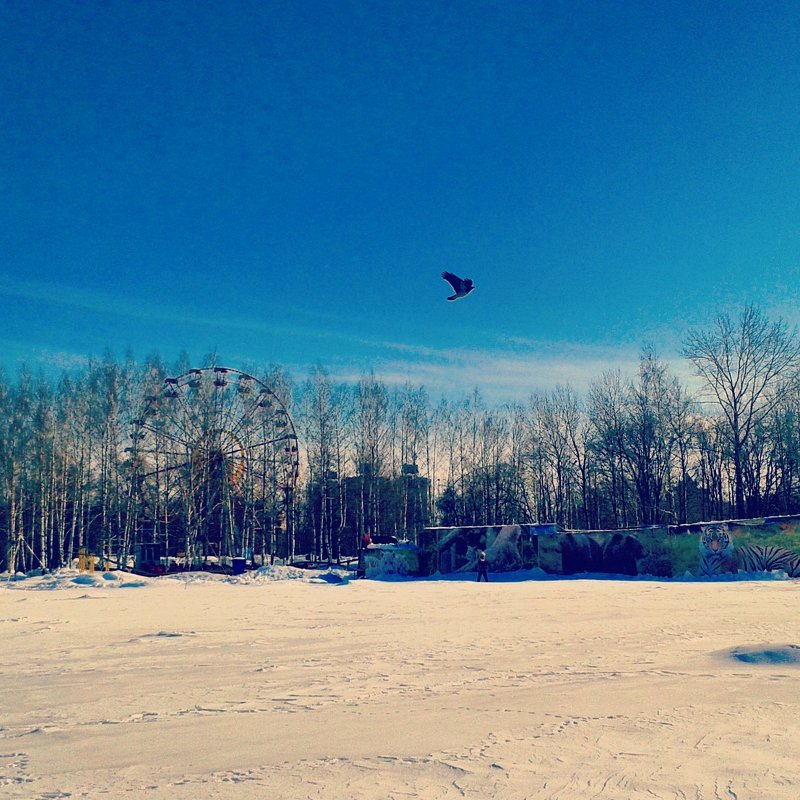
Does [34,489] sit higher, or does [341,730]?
[34,489]

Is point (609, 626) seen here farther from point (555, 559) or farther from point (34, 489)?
point (34, 489)

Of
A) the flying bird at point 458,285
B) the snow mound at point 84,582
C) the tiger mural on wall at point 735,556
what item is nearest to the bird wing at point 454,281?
the flying bird at point 458,285

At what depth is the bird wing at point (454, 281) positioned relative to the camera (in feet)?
41.3

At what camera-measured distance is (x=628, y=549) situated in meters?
27.9

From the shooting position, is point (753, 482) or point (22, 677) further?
point (753, 482)

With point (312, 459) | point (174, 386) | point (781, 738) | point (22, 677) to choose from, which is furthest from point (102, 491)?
point (781, 738)

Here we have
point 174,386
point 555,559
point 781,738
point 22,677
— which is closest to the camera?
point 781,738

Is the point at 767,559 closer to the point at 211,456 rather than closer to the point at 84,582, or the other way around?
the point at 84,582

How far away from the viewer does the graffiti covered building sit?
2527cm

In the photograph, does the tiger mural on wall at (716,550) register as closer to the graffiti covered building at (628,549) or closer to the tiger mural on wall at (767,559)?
the graffiti covered building at (628,549)

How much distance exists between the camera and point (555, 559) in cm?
2934

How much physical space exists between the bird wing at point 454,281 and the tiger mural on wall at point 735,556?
1860cm

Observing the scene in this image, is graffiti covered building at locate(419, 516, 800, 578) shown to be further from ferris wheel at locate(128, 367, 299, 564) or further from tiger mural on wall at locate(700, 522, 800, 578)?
ferris wheel at locate(128, 367, 299, 564)

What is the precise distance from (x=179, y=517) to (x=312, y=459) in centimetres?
947
